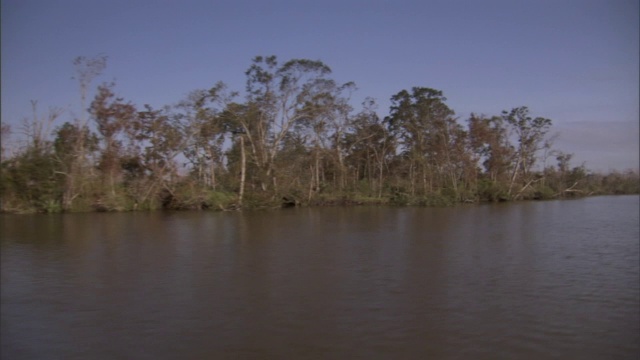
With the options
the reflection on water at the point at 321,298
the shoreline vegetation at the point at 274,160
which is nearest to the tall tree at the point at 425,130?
the shoreline vegetation at the point at 274,160

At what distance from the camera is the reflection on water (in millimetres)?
5438

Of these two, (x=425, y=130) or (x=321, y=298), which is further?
(x=425, y=130)

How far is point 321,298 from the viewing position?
7.44 meters

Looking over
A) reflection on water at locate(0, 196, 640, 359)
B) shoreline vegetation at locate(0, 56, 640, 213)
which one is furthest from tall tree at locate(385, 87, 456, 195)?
reflection on water at locate(0, 196, 640, 359)

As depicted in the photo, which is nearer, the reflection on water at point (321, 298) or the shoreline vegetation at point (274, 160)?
the reflection on water at point (321, 298)

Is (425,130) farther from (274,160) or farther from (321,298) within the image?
(321,298)

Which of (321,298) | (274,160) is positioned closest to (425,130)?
(274,160)

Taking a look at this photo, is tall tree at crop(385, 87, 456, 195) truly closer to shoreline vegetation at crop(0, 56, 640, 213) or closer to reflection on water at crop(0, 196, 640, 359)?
shoreline vegetation at crop(0, 56, 640, 213)

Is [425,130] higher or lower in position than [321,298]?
higher

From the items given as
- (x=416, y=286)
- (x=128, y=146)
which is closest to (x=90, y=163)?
(x=128, y=146)

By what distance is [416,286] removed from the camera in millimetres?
8180

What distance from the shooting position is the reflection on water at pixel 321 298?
5438 millimetres

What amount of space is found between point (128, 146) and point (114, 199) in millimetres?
3247

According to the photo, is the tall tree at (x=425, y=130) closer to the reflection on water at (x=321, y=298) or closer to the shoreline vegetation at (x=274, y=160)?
the shoreline vegetation at (x=274, y=160)
